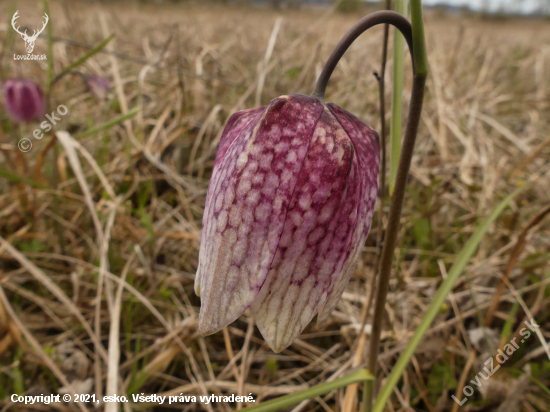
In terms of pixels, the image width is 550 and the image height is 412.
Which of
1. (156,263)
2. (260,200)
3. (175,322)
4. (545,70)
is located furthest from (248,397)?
(545,70)

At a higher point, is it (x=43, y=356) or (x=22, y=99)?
(x=22, y=99)

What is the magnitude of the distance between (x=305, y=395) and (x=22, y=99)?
1471 mm

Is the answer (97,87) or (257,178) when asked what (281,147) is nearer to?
(257,178)

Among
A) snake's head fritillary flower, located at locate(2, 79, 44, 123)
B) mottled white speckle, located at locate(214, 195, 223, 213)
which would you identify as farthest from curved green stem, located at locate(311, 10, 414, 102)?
snake's head fritillary flower, located at locate(2, 79, 44, 123)

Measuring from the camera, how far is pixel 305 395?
2.08 ft

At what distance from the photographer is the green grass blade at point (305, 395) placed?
0.61 meters

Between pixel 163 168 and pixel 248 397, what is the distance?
0.90 metres

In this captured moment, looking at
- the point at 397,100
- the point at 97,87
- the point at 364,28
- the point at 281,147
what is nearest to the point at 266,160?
the point at 281,147

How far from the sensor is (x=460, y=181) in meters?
1.62

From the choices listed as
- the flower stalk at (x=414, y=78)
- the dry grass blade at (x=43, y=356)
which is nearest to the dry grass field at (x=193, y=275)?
the dry grass blade at (x=43, y=356)

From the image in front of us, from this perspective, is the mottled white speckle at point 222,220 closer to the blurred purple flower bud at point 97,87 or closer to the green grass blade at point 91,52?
the green grass blade at point 91,52

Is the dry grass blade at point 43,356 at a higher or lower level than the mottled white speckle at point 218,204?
lower

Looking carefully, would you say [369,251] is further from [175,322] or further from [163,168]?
[163,168]

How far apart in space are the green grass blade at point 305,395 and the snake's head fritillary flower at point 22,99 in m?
1.42
